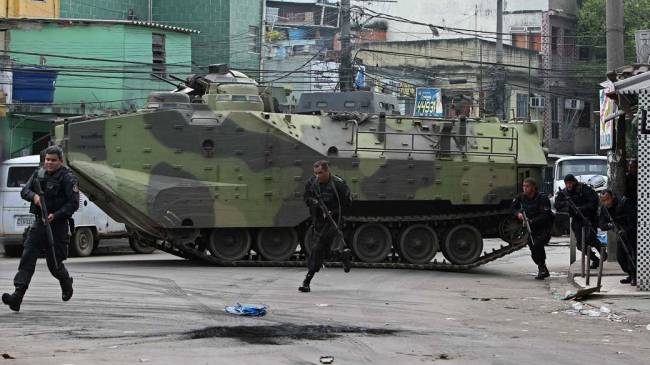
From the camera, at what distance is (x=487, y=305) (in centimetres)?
1309

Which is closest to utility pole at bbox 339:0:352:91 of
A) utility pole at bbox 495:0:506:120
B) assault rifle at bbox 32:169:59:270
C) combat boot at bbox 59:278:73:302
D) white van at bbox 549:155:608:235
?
white van at bbox 549:155:608:235

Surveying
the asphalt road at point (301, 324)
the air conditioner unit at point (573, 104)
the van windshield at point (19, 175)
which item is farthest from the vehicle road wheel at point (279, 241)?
the air conditioner unit at point (573, 104)

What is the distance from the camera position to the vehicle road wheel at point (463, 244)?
1920cm

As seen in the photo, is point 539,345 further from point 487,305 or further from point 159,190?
point 159,190

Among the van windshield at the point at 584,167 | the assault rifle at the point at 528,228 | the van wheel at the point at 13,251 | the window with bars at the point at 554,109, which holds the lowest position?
the van wheel at the point at 13,251

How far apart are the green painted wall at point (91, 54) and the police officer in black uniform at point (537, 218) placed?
19.7 metres

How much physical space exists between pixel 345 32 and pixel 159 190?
15.8 m

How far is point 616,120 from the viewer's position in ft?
55.9

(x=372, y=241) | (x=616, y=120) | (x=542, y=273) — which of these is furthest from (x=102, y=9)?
(x=616, y=120)

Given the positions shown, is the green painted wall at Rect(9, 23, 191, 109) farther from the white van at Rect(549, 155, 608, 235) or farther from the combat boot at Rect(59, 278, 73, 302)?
the combat boot at Rect(59, 278, 73, 302)

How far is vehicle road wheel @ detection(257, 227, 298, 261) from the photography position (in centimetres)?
1869

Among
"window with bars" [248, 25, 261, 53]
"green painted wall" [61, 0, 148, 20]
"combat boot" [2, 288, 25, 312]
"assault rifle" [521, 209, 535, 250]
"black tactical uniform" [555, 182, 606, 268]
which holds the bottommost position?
"combat boot" [2, 288, 25, 312]

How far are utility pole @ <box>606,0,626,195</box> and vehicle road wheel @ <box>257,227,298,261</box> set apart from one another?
524 cm

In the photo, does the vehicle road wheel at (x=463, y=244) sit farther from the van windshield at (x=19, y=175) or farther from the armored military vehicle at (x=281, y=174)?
the van windshield at (x=19, y=175)
